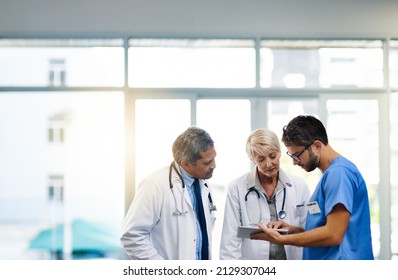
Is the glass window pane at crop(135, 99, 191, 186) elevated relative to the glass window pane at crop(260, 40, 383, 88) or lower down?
lower down

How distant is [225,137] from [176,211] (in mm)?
2067

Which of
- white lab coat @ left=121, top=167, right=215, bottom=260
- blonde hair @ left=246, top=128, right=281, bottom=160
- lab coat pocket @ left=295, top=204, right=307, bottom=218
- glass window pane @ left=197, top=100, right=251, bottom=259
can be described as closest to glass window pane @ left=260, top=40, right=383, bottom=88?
glass window pane @ left=197, top=100, right=251, bottom=259

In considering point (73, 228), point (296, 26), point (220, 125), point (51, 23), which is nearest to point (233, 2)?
point (296, 26)

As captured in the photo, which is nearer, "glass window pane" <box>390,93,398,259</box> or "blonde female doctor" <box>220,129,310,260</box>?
"blonde female doctor" <box>220,129,310,260</box>

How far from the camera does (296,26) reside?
15.6 ft

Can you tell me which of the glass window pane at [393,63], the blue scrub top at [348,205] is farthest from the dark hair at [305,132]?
the glass window pane at [393,63]

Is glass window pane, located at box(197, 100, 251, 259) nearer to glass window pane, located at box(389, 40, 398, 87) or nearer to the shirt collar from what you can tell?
glass window pane, located at box(389, 40, 398, 87)

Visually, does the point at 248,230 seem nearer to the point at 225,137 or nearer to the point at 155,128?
the point at 225,137

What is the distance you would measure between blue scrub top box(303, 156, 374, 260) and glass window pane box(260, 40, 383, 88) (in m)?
2.31

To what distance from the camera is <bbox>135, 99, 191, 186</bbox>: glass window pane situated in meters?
4.84

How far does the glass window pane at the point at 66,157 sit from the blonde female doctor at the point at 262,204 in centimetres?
193

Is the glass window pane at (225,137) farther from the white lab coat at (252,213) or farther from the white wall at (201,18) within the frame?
the white lab coat at (252,213)
